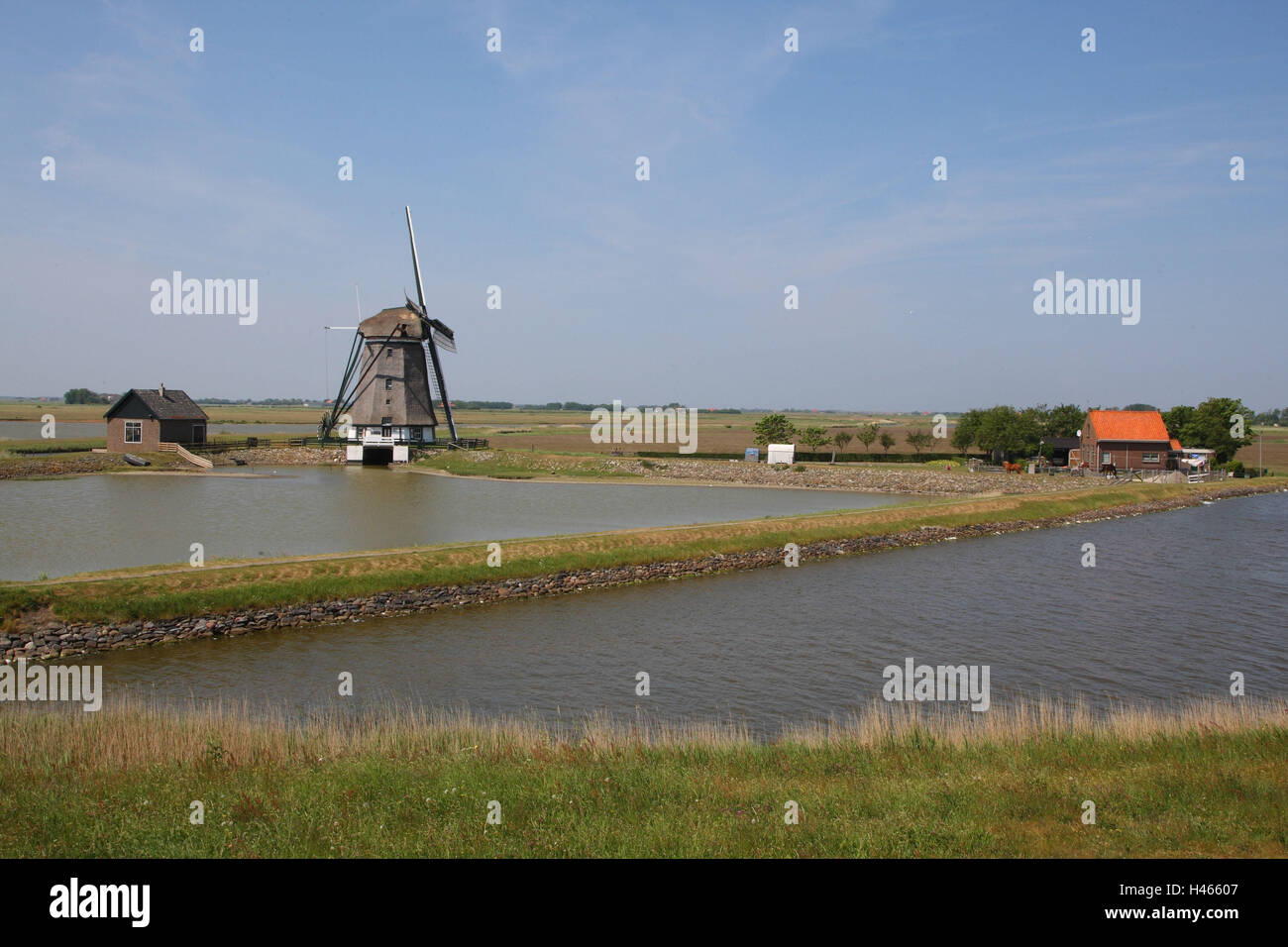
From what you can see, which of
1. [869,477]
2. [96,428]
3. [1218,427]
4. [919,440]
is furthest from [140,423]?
[1218,427]

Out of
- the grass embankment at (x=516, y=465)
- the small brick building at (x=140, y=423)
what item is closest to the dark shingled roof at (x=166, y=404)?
the small brick building at (x=140, y=423)

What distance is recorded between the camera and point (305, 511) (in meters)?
41.8

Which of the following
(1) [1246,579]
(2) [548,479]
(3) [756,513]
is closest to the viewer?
(1) [1246,579]

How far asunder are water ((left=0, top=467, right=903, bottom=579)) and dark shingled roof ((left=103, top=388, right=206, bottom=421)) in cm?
1034

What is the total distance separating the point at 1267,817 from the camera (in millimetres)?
8648

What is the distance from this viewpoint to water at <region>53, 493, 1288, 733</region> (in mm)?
17188

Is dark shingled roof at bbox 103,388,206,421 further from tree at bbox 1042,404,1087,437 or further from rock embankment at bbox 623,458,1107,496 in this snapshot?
tree at bbox 1042,404,1087,437

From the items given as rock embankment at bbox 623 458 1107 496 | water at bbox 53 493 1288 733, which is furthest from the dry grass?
rock embankment at bbox 623 458 1107 496

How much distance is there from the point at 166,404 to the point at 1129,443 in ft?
258

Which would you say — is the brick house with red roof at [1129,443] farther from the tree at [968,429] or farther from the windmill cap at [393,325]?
the windmill cap at [393,325]

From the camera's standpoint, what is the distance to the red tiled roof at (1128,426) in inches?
2864
